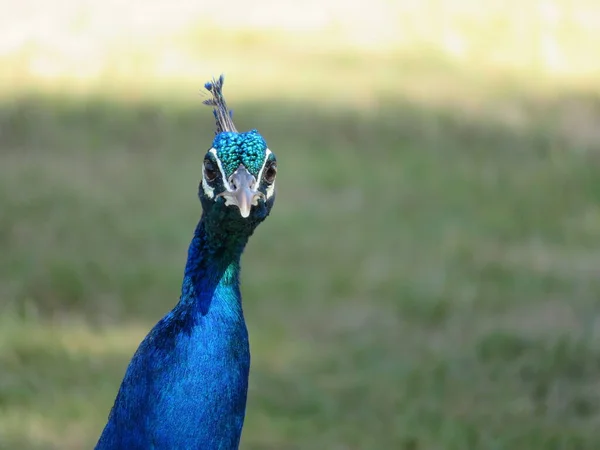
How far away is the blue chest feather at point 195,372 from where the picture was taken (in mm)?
2506

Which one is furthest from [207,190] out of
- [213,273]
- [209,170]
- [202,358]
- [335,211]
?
[335,211]

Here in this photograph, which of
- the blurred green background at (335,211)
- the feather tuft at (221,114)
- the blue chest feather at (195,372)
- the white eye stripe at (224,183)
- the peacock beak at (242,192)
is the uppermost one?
the blurred green background at (335,211)

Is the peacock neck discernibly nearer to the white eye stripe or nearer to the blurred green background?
the white eye stripe

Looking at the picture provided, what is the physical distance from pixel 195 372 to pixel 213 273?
216 millimetres

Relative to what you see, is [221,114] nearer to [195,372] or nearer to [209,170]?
[209,170]

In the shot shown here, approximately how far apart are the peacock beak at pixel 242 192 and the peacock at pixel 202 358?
5cm

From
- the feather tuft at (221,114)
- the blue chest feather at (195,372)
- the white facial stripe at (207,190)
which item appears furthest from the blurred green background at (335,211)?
the white facial stripe at (207,190)

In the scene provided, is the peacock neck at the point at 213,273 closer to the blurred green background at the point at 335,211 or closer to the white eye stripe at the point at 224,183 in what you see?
the white eye stripe at the point at 224,183

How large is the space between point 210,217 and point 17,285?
3006mm

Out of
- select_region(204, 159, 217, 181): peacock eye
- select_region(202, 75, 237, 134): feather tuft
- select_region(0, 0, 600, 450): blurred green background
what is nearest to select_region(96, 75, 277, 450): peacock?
select_region(204, 159, 217, 181): peacock eye

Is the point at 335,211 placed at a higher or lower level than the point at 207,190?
higher

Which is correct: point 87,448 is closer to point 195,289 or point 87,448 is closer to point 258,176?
point 195,289

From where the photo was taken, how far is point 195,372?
2508 mm

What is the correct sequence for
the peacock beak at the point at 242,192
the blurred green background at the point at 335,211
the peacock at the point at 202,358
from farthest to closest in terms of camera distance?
the blurred green background at the point at 335,211, the peacock at the point at 202,358, the peacock beak at the point at 242,192
